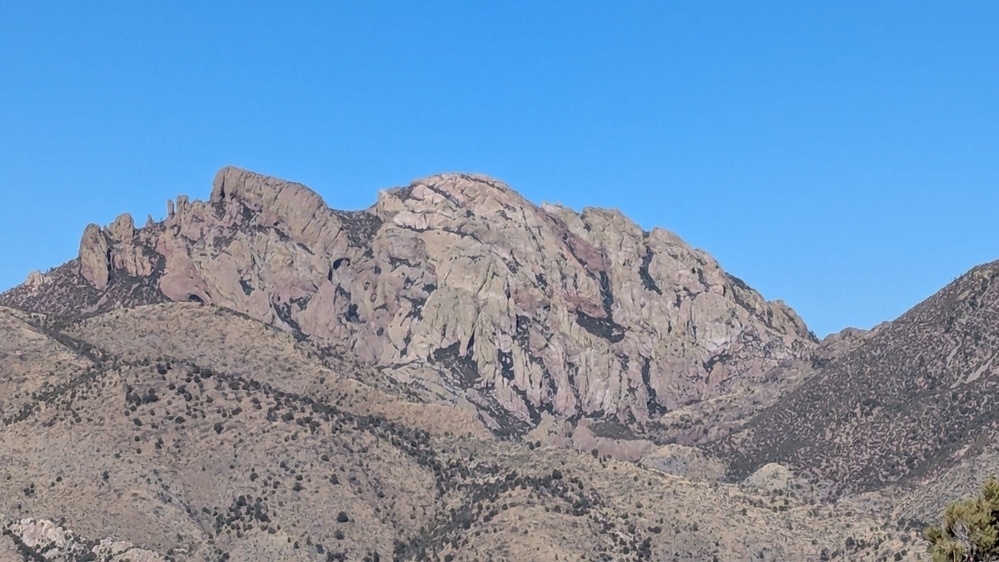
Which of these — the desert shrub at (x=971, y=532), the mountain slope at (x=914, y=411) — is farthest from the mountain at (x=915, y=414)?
the desert shrub at (x=971, y=532)

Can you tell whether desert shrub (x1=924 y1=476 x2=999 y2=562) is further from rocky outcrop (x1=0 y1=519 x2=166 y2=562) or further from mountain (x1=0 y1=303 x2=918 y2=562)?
rocky outcrop (x1=0 y1=519 x2=166 y2=562)

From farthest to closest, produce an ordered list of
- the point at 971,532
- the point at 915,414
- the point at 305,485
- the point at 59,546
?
the point at 915,414 < the point at 305,485 < the point at 59,546 < the point at 971,532

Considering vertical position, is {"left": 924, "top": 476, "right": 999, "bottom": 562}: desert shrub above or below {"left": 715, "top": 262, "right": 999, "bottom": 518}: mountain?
below

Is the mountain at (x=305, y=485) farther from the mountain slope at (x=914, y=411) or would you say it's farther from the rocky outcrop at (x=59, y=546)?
the mountain slope at (x=914, y=411)

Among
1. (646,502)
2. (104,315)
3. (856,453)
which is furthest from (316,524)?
(856,453)

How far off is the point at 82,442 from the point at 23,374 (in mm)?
17749

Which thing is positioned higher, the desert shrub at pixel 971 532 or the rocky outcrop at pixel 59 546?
the rocky outcrop at pixel 59 546

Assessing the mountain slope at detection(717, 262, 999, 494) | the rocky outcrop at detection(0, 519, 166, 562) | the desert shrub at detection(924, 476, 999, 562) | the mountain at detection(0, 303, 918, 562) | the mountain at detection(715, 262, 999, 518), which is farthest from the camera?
the mountain slope at detection(717, 262, 999, 494)

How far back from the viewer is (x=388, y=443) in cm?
16450

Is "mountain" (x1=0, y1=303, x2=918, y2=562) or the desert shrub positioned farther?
"mountain" (x1=0, y1=303, x2=918, y2=562)

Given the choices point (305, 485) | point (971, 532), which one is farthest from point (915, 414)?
point (971, 532)

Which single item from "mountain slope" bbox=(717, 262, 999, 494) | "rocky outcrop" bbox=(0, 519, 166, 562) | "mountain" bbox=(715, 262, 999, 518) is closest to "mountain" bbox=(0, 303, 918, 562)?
"rocky outcrop" bbox=(0, 519, 166, 562)

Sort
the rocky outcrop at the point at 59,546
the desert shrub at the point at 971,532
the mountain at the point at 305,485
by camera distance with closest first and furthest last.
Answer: the desert shrub at the point at 971,532 → the rocky outcrop at the point at 59,546 → the mountain at the point at 305,485

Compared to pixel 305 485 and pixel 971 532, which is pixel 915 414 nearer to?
pixel 305 485
